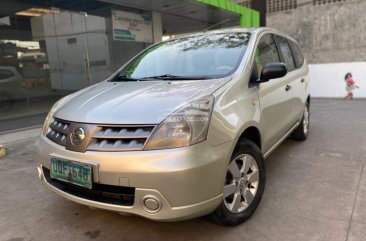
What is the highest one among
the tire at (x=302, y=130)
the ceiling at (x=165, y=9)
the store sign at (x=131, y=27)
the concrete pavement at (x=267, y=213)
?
the ceiling at (x=165, y=9)

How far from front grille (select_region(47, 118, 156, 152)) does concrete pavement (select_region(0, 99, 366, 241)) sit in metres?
0.82

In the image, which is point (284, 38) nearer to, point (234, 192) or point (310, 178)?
point (310, 178)

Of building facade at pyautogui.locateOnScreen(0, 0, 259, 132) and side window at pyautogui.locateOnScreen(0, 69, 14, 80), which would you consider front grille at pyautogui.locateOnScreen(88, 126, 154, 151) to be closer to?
building facade at pyautogui.locateOnScreen(0, 0, 259, 132)

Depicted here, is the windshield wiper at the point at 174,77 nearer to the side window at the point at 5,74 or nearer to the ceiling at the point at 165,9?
the side window at the point at 5,74

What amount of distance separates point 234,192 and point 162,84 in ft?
3.63

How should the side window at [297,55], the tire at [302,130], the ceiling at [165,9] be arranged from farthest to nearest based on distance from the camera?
the ceiling at [165,9] → the tire at [302,130] → the side window at [297,55]

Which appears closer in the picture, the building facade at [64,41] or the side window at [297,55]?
the side window at [297,55]

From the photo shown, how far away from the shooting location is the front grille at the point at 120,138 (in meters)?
2.08

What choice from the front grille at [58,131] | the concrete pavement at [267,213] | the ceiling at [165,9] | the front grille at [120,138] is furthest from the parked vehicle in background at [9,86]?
the front grille at [120,138]

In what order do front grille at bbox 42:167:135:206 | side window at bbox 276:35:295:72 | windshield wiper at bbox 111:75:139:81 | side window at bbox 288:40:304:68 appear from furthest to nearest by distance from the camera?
side window at bbox 288:40:304:68 < side window at bbox 276:35:295:72 < windshield wiper at bbox 111:75:139:81 < front grille at bbox 42:167:135:206

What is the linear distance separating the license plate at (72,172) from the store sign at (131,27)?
8.06m

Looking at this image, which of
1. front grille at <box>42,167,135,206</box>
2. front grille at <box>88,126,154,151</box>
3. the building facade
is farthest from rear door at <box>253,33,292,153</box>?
the building facade

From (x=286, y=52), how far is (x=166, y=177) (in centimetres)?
293

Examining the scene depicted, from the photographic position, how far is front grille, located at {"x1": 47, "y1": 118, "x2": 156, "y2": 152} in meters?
2.08
